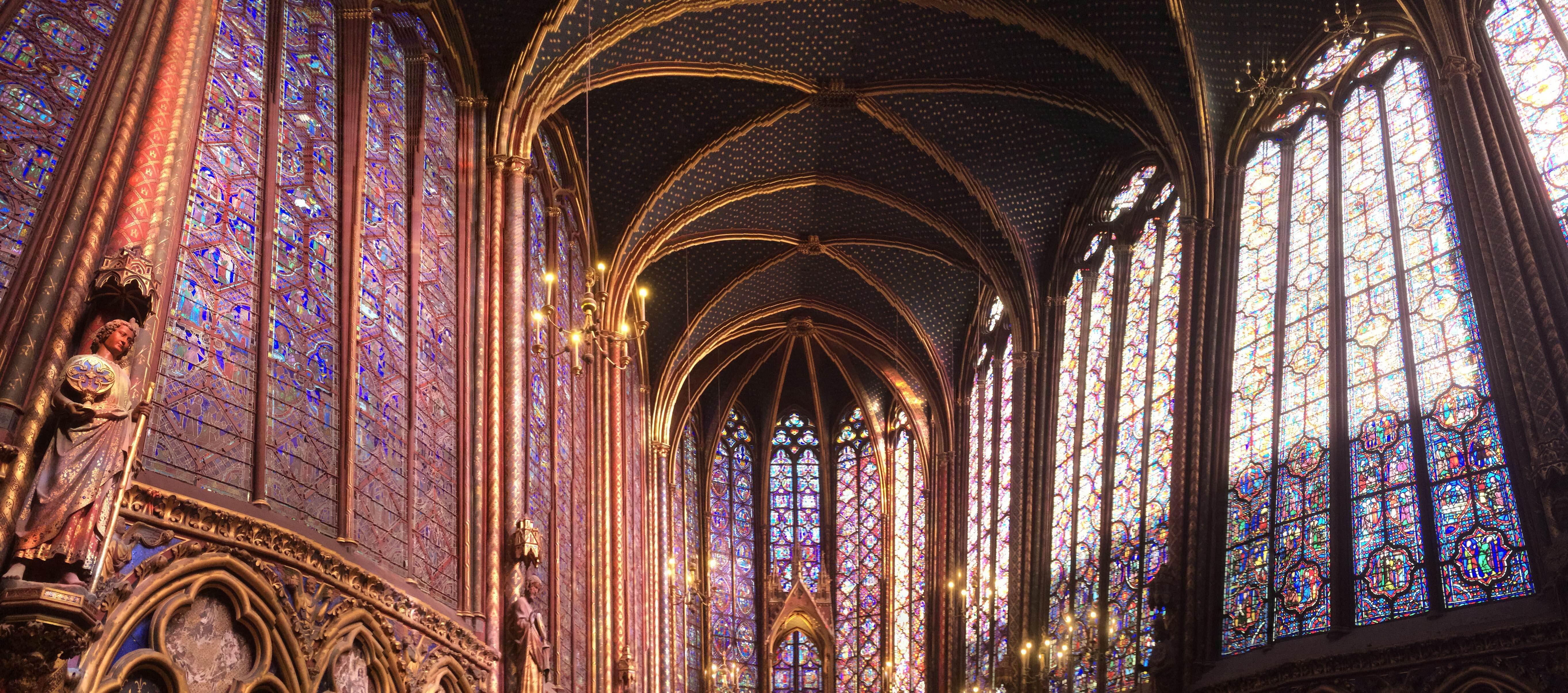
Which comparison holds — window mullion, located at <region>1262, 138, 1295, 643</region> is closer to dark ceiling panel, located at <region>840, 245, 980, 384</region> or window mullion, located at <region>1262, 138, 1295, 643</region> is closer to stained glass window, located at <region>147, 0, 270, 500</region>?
dark ceiling panel, located at <region>840, 245, 980, 384</region>

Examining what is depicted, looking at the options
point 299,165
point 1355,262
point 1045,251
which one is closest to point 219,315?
point 299,165

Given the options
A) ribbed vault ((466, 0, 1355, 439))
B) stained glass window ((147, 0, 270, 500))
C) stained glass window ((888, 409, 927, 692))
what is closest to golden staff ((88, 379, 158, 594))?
stained glass window ((147, 0, 270, 500))

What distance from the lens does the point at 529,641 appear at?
13.7m

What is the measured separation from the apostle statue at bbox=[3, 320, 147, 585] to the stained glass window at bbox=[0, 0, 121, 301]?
0.81m

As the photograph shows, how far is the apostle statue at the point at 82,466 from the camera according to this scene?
721cm

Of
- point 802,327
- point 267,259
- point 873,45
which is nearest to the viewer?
point 267,259

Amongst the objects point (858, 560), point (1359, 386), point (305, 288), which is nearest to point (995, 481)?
point (858, 560)

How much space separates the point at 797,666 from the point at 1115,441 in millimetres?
14045

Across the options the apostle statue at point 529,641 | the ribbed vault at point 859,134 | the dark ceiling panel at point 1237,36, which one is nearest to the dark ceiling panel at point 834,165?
the ribbed vault at point 859,134

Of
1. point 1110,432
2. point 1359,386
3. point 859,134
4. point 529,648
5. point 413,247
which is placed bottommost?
point 529,648

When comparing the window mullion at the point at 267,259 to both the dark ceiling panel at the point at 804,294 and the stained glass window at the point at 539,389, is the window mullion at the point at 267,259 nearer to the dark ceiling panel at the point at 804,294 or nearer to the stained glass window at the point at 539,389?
the stained glass window at the point at 539,389

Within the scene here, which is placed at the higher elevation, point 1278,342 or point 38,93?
point 1278,342

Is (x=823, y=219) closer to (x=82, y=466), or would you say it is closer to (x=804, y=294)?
(x=804, y=294)

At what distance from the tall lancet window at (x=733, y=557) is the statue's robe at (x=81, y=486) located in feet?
78.5
